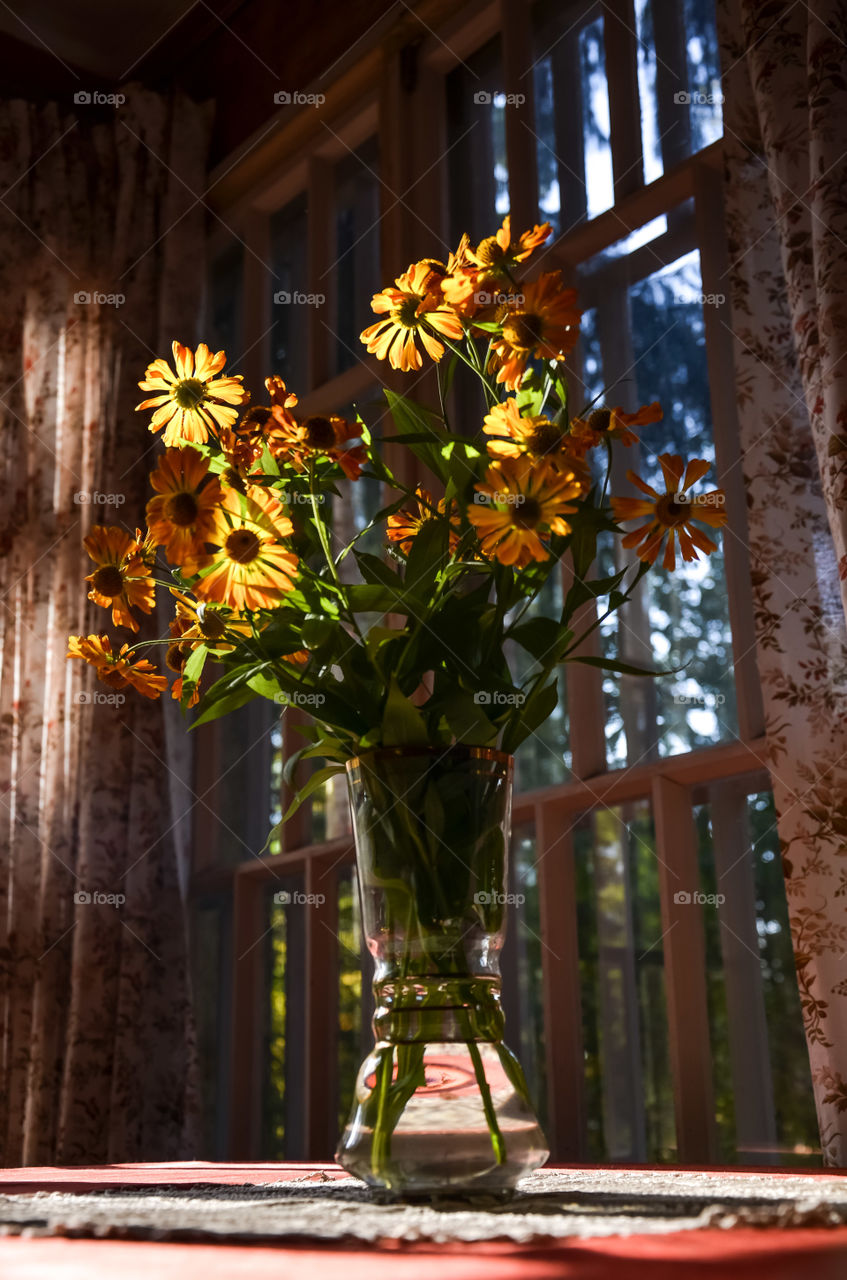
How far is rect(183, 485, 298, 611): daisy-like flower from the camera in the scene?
94 cm

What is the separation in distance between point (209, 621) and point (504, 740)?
28 centimetres

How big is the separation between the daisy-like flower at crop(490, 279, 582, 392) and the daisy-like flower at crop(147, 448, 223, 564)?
0.30 meters

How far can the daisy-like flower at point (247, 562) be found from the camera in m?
0.94

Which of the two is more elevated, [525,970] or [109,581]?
[109,581]

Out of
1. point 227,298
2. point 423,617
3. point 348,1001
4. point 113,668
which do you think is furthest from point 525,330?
point 227,298

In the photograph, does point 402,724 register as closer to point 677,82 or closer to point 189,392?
point 189,392

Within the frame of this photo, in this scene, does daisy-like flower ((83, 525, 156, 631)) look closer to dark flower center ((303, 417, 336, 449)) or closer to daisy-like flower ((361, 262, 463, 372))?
dark flower center ((303, 417, 336, 449))

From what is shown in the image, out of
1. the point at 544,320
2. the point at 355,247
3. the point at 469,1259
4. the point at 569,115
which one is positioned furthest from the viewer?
the point at 355,247

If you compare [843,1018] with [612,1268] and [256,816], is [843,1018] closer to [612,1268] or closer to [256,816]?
[612,1268]

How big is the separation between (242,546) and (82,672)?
83.8 inches

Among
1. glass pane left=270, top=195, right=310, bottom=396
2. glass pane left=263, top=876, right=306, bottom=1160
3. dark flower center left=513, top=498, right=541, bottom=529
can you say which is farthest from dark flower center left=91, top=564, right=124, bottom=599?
glass pane left=270, top=195, right=310, bottom=396

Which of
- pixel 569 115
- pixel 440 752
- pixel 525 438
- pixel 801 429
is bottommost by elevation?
pixel 440 752

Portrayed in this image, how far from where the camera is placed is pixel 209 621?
1056 mm

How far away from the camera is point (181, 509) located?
3.07 feet
